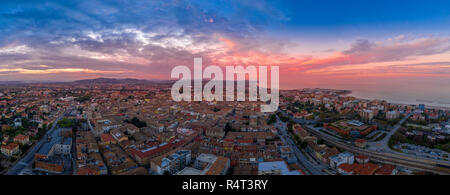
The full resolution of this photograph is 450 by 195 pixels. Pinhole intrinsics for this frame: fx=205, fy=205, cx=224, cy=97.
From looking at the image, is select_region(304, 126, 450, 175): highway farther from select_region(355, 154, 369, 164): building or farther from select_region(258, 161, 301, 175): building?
select_region(258, 161, 301, 175): building

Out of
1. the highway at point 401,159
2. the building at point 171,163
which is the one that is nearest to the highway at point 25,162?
the building at point 171,163

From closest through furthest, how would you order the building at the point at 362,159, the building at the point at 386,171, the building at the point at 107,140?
the building at the point at 386,171
the building at the point at 362,159
the building at the point at 107,140

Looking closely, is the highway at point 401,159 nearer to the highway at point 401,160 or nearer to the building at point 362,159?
the highway at point 401,160

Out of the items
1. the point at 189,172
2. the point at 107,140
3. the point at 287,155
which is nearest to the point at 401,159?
the point at 287,155

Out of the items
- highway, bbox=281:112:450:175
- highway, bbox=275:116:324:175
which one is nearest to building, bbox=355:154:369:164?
highway, bbox=281:112:450:175

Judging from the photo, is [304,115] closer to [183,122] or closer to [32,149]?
[183,122]
